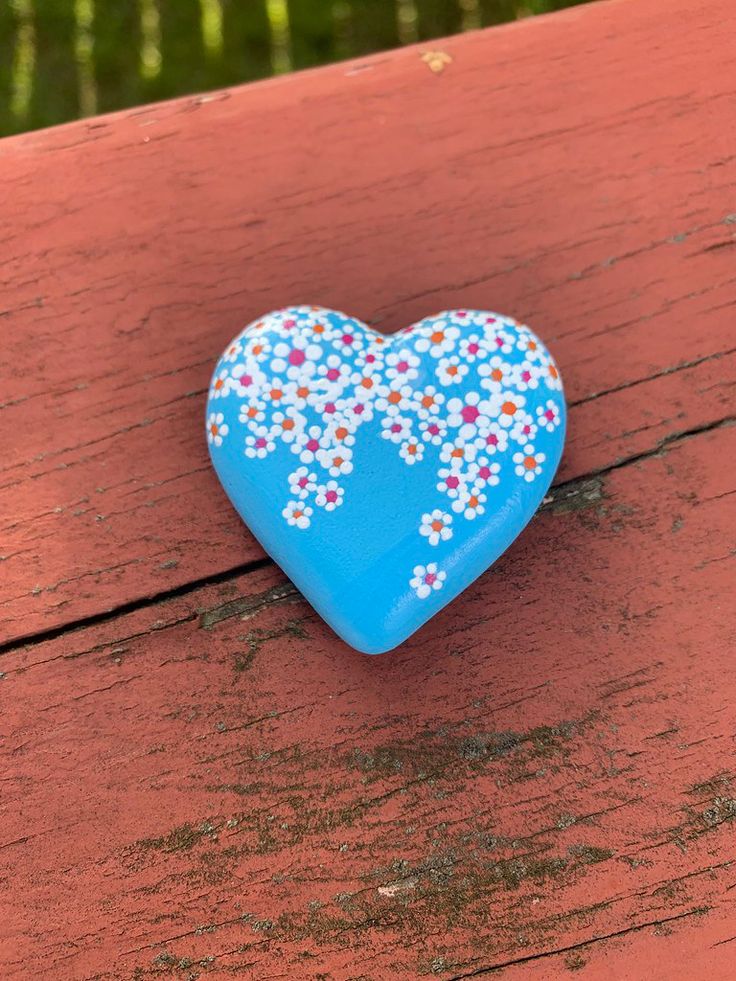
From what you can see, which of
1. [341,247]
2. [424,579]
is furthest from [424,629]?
[341,247]

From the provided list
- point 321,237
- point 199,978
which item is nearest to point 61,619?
point 199,978

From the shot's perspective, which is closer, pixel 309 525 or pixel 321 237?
pixel 309 525

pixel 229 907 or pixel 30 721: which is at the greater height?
pixel 30 721

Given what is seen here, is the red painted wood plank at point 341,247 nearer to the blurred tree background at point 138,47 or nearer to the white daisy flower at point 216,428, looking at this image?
the white daisy flower at point 216,428

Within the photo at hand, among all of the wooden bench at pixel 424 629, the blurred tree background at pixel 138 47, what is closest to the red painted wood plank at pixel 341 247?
the wooden bench at pixel 424 629

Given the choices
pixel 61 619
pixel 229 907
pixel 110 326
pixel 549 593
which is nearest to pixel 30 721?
pixel 61 619

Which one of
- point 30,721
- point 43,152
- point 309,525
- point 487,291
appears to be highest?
point 43,152

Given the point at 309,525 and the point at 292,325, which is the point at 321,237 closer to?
the point at 292,325

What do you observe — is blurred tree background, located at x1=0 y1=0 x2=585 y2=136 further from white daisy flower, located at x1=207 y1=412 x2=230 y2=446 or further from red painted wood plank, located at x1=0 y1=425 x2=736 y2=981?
red painted wood plank, located at x1=0 y1=425 x2=736 y2=981

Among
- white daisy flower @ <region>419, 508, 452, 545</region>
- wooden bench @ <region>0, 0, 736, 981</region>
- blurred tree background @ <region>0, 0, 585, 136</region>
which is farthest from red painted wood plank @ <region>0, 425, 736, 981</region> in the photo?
blurred tree background @ <region>0, 0, 585, 136</region>
